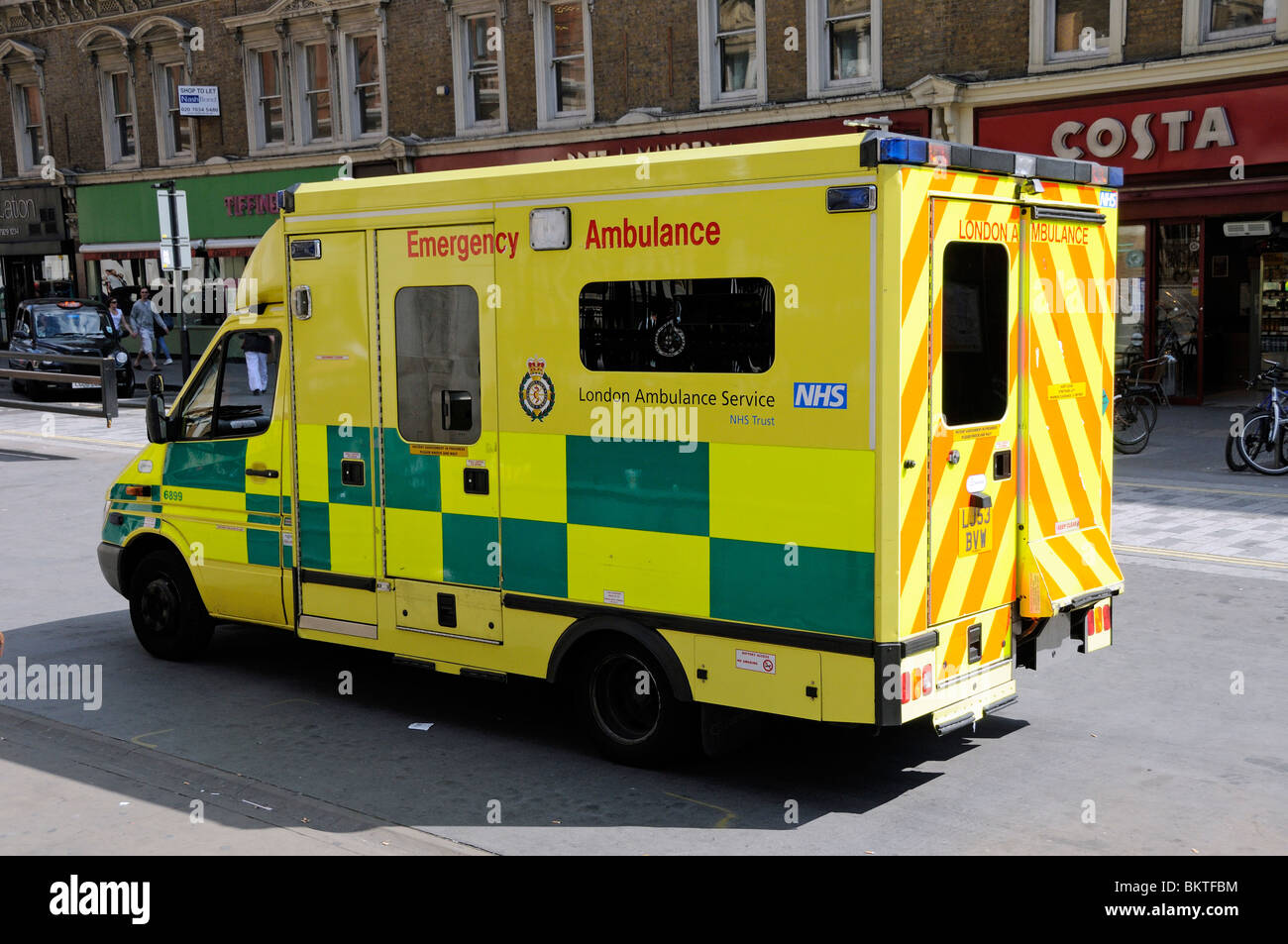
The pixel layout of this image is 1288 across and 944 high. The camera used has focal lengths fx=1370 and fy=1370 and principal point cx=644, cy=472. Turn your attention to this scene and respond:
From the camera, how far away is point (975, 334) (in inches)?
236

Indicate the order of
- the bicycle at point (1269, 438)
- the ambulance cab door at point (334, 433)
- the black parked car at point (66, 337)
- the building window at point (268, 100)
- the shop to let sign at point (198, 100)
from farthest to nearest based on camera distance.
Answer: the shop to let sign at point (198, 100) → the building window at point (268, 100) → the black parked car at point (66, 337) → the bicycle at point (1269, 438) → the ambulance cab door at point (334, 433)

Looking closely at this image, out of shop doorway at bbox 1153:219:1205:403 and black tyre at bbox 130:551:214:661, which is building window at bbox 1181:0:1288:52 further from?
black tyre at bbox 130:551:214:661

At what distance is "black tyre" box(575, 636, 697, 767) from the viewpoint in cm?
622

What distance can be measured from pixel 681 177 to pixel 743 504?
4.71 feet

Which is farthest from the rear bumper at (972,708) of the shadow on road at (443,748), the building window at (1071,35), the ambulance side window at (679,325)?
the building window at (1071,35)

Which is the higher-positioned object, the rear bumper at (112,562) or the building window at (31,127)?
the building window at (31,127)

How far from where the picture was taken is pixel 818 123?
21625mm

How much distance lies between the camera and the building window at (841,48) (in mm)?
21031

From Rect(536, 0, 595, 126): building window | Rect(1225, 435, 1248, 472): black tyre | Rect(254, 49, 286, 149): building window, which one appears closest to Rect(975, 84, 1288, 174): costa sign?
Rect(1225, 435, 1248, 472): black tyre

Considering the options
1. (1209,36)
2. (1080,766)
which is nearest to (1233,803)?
(1080,766)

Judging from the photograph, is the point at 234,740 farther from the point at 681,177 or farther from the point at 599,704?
the point at 681,177

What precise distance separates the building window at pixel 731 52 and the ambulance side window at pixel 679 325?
55.7ft

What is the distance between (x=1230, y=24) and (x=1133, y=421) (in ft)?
19.9

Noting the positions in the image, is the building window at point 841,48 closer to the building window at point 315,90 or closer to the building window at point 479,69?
the building window at point 479,69
